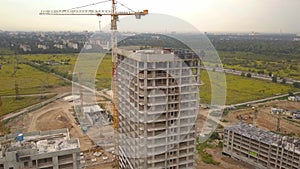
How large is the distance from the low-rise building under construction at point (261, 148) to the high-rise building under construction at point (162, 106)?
11.5 feet

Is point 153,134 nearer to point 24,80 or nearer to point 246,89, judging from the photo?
point 246,89

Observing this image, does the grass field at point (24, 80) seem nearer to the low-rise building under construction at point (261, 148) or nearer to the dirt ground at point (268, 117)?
the dirt ground at point (268, 117)

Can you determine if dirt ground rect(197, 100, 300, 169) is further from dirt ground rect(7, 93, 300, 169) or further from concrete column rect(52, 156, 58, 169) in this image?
concrete column rect(52, 156, 58, 169)

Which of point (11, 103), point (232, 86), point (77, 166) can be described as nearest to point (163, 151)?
point (77, 166)

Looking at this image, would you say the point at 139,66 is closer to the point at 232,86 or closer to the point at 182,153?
the point at 182,153

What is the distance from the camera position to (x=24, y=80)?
22.4 metres

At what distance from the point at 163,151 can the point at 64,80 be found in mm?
18434

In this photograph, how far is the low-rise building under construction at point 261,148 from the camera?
8.01 m

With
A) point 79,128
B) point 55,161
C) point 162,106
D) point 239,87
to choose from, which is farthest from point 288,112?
point 55,161

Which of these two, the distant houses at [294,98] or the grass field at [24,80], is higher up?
the grass field at [24,80]

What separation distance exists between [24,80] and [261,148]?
19835 mm

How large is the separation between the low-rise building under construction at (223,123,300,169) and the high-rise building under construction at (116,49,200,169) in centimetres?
351

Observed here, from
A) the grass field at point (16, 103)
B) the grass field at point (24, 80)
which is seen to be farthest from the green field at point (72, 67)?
the grass field at point (16, 103)

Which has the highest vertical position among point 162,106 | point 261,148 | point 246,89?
point 162,106
